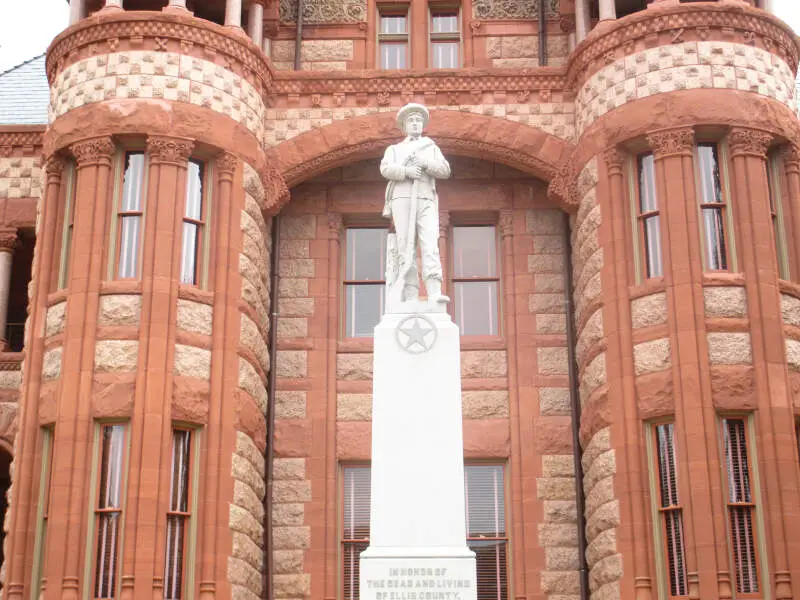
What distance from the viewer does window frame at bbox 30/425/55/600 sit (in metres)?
19.1

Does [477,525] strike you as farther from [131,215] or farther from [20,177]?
[20,177]

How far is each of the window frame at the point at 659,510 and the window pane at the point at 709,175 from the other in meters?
3.93

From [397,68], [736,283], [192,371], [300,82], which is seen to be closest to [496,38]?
[397,68]

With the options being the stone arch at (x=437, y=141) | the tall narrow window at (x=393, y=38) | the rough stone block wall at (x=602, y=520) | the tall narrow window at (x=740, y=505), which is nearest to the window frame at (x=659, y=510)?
the rough stone block wall at (x=602, y=520)

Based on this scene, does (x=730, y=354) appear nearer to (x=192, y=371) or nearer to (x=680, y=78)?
(x=680, y=78)

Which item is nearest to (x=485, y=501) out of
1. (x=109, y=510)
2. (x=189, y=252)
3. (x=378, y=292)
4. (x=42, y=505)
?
(x=378, y=292)

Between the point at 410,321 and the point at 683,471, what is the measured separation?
6.83 metres

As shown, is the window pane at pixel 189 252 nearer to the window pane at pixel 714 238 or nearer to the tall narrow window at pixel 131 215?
the tall narrow window at pixel 131 215

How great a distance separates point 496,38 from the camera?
2459 cm

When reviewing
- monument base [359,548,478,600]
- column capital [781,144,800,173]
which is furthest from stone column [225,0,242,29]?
monument base [359,548,478,600]

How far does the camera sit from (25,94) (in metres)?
27.5

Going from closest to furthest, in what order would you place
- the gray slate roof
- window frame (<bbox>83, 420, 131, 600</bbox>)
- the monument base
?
the monument base
window frame (<bbox>83, 420, 131, 600</bbox>)
the gray slate roof

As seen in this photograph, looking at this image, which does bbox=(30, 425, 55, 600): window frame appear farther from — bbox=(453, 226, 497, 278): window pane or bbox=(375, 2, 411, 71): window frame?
bbox=(375, 2, 411, 71): window frame

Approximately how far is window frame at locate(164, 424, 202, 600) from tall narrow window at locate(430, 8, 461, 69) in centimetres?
913
